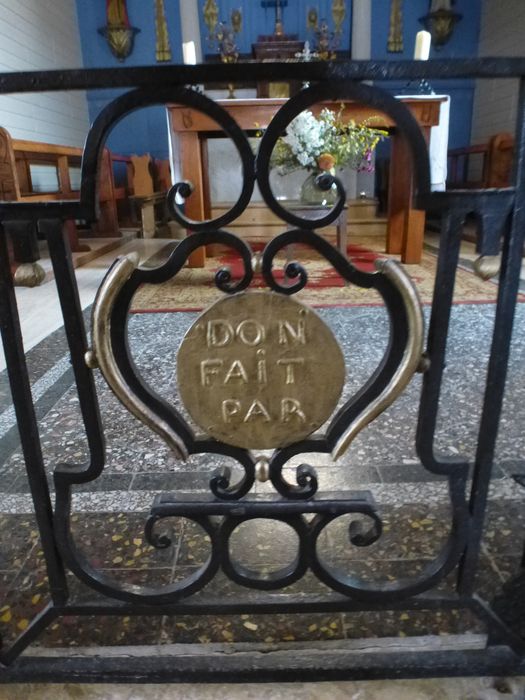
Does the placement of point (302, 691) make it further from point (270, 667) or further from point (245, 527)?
point (245, 527)

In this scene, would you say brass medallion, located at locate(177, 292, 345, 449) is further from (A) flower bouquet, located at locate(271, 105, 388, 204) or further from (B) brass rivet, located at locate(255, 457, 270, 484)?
(A) flower bouquet, located at locate(271, 105, 388, 204)

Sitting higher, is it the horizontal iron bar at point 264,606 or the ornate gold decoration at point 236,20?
the ornate gold decoration at point 236,20

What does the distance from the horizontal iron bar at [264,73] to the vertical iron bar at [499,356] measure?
67mm

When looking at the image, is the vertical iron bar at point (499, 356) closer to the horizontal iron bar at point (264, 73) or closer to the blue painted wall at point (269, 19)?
the horizontal iron bar at point (264, 73)

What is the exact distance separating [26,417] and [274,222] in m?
4.34

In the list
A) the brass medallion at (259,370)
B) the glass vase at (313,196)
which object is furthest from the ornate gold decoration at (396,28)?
the brass medallion at (259,370)

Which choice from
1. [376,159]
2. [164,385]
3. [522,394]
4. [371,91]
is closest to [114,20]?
[376,159]

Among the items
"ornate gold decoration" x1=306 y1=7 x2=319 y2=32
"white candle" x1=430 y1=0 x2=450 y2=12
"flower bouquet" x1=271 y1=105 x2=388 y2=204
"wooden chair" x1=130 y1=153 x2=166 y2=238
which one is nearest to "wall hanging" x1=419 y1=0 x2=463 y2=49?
"white candle" x1=430 y1=0 x2=450 y2=12

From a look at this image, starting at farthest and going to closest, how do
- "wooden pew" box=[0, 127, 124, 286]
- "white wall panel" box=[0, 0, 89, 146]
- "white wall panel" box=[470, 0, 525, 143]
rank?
1. "white wall panel" box=[470, 0, 525, 143]
2. "white wall panel" box=[0, 0, 89, 146]
3. "wooden pew" box=[0, 127, 124, 286]

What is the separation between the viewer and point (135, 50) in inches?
274

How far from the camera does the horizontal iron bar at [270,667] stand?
0.85 metres

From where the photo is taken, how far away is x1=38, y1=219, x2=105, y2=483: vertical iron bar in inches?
28.1

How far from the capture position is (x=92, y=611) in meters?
0.88

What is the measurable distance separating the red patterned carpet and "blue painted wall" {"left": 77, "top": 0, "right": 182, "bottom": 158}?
396 cm
